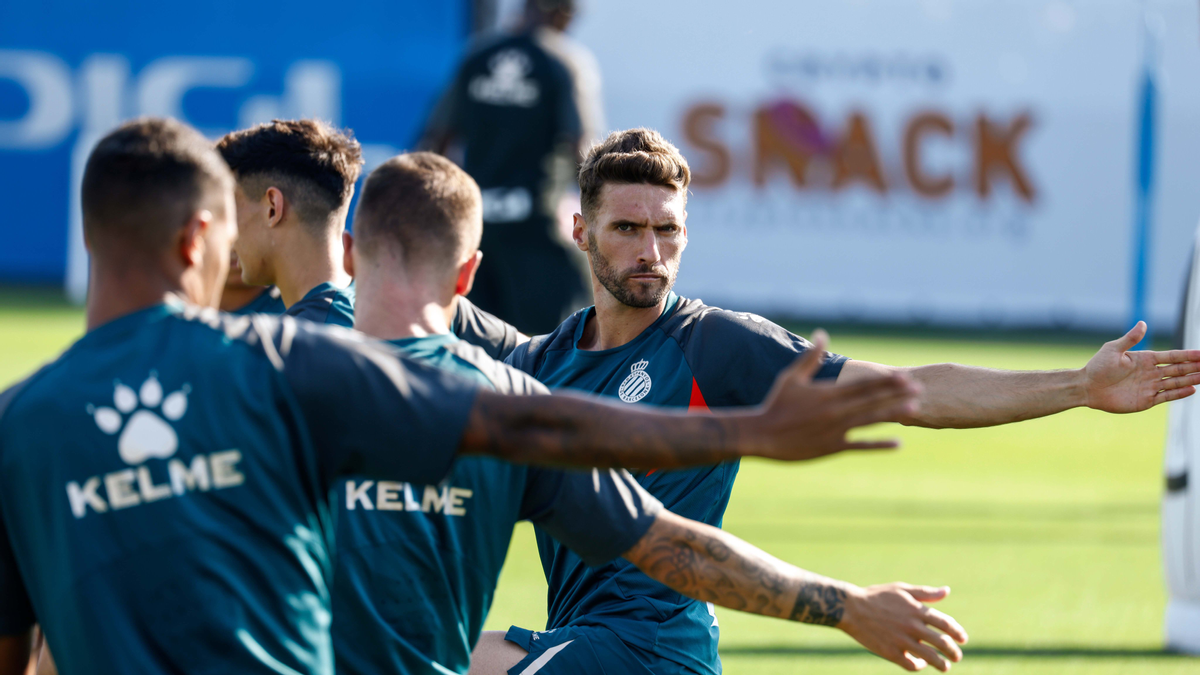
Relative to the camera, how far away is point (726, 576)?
2824 millimetres

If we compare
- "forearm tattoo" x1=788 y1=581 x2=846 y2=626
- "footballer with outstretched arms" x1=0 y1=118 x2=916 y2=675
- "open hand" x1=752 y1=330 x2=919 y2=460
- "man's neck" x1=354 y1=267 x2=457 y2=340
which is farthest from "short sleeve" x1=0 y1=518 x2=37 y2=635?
"forearm tattoo" x1=788 y1=581 x2=846 y2=626

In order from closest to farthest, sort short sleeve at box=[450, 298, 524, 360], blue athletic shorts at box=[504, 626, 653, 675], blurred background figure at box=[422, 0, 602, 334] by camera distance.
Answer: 1. blue athletic shorts at box=[504, 626, 653, 675]
2. short sleeve at box=[450, 298, 524, 360]
3. blurred background figure at box=[422, 0, 602, 334]

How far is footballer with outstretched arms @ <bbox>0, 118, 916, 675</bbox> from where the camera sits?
2.30 meters

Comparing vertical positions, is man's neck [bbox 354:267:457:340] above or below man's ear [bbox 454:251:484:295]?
below

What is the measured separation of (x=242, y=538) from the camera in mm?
2334

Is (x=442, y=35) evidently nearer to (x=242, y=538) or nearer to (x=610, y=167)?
(x=610, y=167)

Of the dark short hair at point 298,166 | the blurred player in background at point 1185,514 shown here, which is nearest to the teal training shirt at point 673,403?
the dark short hair at point 298,166

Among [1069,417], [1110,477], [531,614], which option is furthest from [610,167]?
[1069,417]

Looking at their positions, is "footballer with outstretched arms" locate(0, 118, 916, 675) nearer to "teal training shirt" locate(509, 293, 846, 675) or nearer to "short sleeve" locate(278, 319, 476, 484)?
"short sleeve" locate(278, 319, 476, 484)

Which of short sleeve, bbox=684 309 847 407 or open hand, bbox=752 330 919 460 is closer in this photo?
open hand, bbox=752 330 919 460

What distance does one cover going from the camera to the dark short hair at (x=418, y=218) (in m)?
2.96

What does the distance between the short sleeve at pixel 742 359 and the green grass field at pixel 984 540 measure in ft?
6.80

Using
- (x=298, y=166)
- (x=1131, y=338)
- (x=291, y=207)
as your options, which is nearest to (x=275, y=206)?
(x=291, y=207)

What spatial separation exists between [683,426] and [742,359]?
5.55 ft
